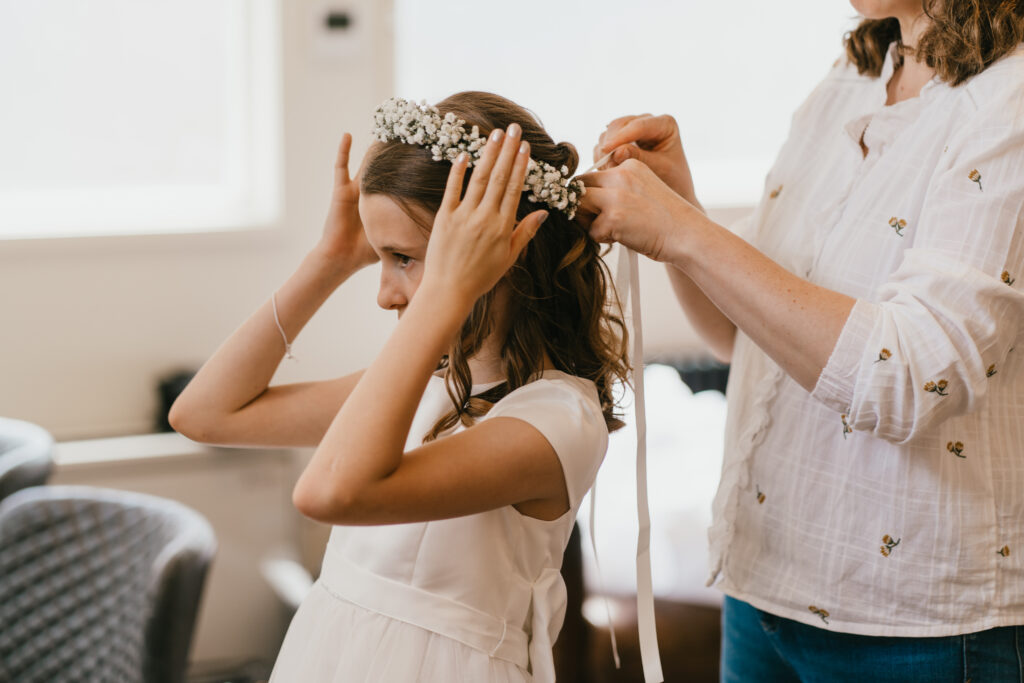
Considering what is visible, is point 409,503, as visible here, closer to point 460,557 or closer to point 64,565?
point 460,557

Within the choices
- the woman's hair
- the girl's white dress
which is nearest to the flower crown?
the girl's white dress

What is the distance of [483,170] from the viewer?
98 centimetres

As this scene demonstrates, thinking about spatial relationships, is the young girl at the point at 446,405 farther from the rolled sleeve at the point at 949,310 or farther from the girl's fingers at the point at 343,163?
the rolled sleeve at the point at 949,310

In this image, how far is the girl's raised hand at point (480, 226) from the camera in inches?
37.7

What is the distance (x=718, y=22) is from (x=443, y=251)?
9.02 feet

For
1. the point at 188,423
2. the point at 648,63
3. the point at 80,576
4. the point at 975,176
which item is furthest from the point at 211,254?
Answer: the point at 975,176

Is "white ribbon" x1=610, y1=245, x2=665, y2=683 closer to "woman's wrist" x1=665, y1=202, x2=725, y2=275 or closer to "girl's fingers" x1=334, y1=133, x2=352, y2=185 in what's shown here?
"woman's wrist" x1=665, y1=202, x2=725, y2=275

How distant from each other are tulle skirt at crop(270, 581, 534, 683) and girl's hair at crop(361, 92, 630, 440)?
0.74 feet

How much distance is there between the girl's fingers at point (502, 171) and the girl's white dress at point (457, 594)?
246 mm

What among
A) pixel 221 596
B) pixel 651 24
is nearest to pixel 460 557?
pixel 221 596

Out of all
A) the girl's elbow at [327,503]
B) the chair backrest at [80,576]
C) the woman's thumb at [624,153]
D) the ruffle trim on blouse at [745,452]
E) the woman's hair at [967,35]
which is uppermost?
the woman's hair at [967,35]

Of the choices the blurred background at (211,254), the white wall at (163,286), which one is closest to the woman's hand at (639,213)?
the blurred background at (211,254)

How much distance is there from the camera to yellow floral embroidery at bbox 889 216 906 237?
1154 mm

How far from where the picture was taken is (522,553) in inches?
45.4
